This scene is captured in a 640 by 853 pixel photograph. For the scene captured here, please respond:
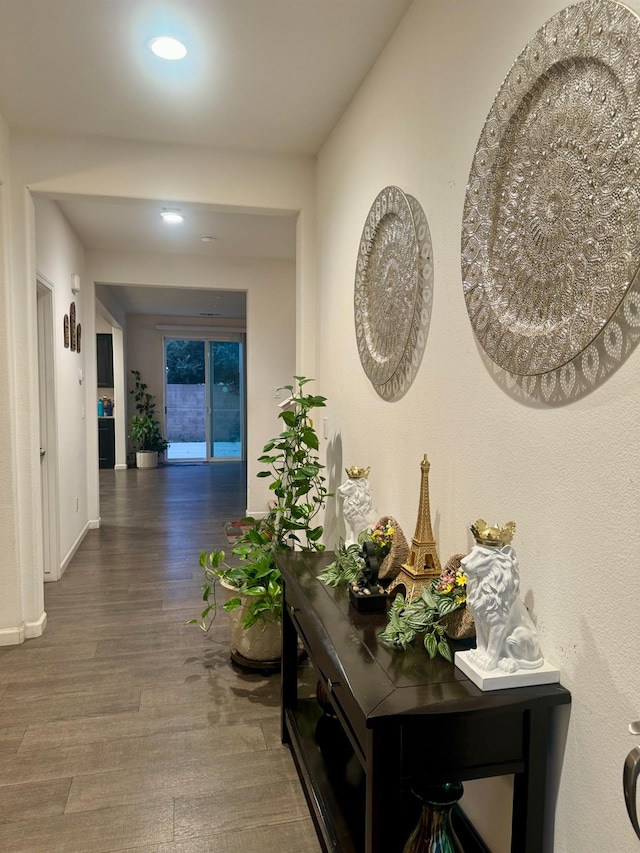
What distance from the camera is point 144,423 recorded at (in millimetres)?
9352

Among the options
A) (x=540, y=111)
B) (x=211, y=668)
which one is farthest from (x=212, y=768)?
(x=540, y=111)

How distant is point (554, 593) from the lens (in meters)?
1.22

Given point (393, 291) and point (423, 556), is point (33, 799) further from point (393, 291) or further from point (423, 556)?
point (393, 291)

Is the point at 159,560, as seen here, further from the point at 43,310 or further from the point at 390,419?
the point at 390,419

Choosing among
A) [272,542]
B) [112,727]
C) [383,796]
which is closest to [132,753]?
[112,727]

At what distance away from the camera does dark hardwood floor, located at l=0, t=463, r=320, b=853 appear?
1.77m

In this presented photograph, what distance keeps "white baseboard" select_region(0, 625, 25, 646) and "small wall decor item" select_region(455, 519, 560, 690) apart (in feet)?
8.80

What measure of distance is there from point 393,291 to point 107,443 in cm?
823

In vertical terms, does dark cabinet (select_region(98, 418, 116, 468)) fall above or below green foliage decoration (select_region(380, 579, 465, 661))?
below

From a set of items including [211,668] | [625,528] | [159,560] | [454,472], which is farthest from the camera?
[159,560]

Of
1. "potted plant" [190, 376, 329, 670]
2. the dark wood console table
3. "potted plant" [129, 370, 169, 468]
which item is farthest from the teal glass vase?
"potted plant" [129, 370, 169, 468]

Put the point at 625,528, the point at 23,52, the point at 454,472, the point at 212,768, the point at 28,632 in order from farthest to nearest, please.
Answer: the point at 28,632, the point at 23,52, the point at 212,768, the point at 454,472, the point at 625,528

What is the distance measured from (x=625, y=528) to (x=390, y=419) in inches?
47.1

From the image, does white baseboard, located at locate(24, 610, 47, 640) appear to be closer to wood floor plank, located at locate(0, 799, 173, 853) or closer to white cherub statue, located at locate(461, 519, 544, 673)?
wood floor plank, located at locate(0, 799, 173, 853)
